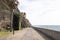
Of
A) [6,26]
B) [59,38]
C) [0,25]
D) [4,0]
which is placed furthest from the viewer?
[6,26]

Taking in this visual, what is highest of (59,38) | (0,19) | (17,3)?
(17,3)

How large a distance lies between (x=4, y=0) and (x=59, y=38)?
74.0 ft

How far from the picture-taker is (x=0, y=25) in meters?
59.4

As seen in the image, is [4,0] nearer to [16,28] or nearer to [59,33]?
[59,33]

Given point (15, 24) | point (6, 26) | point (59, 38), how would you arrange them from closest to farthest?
point (59, 38)
point (6, 26)
point (15, 24)

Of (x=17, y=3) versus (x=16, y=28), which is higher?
(x=17, y=3)

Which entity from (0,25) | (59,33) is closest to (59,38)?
(59,33)

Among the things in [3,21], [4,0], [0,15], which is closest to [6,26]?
[3,21]

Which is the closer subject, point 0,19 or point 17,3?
point 0,19

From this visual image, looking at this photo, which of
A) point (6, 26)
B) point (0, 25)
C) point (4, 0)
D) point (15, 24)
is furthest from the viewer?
point (15, 24)

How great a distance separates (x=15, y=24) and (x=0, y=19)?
471 inches

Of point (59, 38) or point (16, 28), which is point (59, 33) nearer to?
point (59, 38)

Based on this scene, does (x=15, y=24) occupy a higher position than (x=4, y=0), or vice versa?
(x=4, y=0)

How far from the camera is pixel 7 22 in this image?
6912cm
